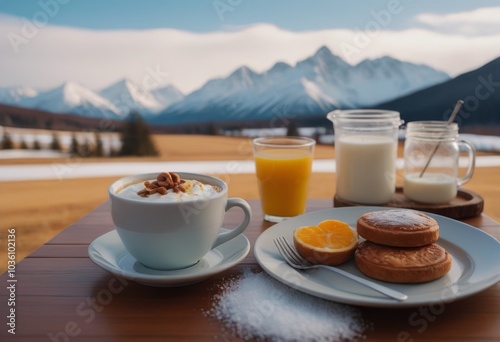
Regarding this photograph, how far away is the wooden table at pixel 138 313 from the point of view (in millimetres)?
520

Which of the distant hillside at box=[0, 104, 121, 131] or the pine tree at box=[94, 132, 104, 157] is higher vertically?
the distant hillside at box=[0, 104, 121, 131]

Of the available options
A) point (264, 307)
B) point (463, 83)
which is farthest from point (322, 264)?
point (463, 83)

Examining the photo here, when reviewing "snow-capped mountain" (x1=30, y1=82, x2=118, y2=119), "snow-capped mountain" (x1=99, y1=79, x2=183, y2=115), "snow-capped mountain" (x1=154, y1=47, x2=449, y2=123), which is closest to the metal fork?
"snow-capped mountain" (x1=154, y1=47, x2=449, y2=123)

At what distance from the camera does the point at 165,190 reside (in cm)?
64

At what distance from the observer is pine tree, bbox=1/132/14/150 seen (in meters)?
5.39

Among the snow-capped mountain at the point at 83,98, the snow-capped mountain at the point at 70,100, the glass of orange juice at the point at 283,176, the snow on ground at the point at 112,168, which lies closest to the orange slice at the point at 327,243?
the glass of orange juice at the point at 283,176

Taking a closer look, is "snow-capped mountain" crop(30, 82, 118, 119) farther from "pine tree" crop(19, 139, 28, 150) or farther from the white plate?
the white plate

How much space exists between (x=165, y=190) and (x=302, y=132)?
383cm

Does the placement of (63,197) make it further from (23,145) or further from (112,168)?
(23,145)

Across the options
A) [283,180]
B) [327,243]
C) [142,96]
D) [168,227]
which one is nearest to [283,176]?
[283,180]

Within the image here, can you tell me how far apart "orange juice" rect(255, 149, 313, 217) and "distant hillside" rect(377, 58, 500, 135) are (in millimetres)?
3508

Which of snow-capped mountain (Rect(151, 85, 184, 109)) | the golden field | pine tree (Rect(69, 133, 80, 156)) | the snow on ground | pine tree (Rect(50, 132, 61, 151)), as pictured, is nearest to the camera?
the golden field

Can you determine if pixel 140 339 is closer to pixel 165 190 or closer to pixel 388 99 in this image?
pixel 165 190

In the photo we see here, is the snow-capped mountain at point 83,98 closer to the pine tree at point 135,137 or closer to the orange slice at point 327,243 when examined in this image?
the pine tree at point 135,137
